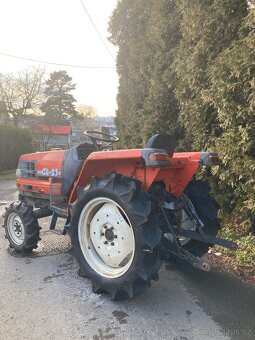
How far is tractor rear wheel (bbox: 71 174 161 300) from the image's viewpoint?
2787mm

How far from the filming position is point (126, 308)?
2.99 meters

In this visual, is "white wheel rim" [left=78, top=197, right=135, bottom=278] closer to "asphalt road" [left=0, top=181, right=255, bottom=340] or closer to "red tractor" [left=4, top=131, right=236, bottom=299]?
"red tractor" [left=4, top=131, right=236, bottom=299]

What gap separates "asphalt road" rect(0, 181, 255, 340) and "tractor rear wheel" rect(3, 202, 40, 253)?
1.44 ft

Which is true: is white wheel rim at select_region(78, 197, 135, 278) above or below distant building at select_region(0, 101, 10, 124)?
below

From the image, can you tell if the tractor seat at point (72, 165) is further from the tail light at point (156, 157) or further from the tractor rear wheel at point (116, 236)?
the tail light at point (156, 157)

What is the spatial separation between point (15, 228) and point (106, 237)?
6.18 ft

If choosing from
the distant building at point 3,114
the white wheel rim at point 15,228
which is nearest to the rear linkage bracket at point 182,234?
the white wheel rim at point 15,228

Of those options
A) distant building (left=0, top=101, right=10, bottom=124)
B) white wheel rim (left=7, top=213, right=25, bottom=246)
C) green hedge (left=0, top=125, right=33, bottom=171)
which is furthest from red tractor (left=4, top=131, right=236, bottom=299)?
distant building (left=0, top=101, right=10, bottom=124)

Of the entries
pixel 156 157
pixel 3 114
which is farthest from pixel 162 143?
pixel 3 114

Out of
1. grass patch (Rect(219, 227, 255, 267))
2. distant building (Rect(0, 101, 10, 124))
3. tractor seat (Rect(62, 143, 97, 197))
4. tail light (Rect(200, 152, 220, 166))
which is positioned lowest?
grass patch (Rect(219, 227, 255, 267))

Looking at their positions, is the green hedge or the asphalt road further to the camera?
the green hedge

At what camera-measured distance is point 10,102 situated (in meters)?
32.2

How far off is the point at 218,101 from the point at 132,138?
414 centimetres

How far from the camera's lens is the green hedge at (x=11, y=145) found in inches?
728
